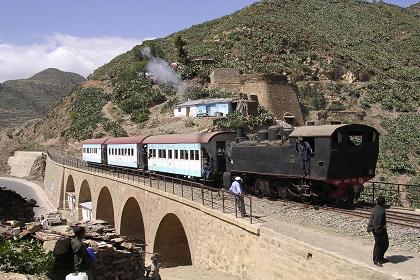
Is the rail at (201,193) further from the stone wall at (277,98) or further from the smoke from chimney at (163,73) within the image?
the smoke from chimney at (163,73)

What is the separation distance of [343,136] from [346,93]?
4743 cm

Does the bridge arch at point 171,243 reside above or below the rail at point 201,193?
below

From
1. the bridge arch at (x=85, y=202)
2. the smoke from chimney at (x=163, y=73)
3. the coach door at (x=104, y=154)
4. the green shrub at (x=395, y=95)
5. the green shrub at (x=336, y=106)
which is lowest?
the bridge arch at (x=85, y=202)

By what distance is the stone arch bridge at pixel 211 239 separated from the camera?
A: 9172mm

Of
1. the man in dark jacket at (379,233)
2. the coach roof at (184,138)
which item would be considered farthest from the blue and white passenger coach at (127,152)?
the man in dark jacket at (379,233)

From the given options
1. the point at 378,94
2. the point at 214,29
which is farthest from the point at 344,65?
the point at 214,29

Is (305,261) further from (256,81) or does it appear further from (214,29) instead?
(214,29)

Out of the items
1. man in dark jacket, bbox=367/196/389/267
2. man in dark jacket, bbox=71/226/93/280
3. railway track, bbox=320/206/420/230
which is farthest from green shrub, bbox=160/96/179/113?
man in dark jacket, bbox=367/196/389/267

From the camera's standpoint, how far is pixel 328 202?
1474 centimetres

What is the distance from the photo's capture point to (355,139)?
1463cm

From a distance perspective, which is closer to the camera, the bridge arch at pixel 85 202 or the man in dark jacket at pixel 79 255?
the man in dark jacket at pixel 79 255

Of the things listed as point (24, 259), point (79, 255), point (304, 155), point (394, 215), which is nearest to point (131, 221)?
point (304, 155)

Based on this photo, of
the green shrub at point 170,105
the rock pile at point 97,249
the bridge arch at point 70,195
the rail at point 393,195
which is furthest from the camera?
the green shrub at point 170,105

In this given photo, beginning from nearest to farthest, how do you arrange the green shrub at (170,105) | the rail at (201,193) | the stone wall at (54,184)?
the rail at (201,193), the stone wall at (54,184), the green shrub at (170,105)
